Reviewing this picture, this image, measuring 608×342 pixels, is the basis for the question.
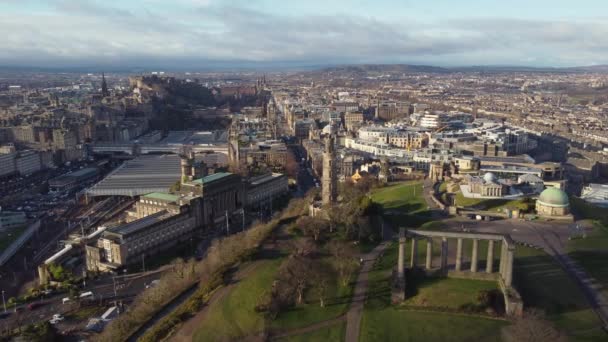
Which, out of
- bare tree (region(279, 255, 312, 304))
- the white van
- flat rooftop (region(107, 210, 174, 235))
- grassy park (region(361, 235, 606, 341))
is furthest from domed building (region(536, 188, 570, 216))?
the white van

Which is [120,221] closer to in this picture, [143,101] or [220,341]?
→ [220,341]

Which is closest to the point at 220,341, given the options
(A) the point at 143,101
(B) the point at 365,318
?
(B) the point at 365,318

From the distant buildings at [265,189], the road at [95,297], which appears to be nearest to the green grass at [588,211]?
the distant buildings at [265,189]

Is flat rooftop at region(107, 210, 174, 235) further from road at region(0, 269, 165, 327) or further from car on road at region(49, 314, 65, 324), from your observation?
car on road at region(49, 314, 65, 324)

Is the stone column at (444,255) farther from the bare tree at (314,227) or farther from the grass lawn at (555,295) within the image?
the bare tree at (314,227)

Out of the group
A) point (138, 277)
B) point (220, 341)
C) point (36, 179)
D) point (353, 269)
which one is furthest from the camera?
point (36, 179)

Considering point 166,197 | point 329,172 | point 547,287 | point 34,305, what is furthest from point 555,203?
point 34,305

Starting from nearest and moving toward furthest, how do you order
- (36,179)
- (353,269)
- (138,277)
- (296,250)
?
(353,269), (296,250), (138,277), (36,179)
